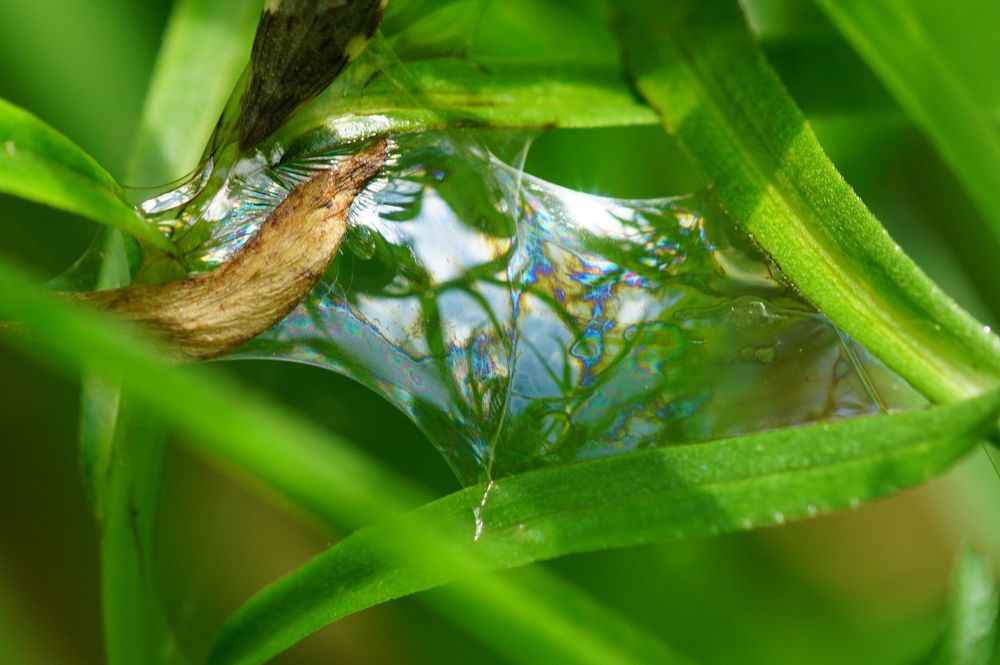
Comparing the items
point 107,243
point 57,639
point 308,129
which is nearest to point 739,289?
point 308,129

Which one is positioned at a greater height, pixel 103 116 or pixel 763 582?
pixel 103 116

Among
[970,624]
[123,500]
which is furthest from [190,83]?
[970,624]

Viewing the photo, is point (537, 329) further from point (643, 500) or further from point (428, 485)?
point (428, 485)

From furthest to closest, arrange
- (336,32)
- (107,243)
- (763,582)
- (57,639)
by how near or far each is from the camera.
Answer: (57,639)
(763,582)
(107,243)
(336,32)

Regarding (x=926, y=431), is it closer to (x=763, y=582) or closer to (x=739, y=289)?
(x=739, y=289)

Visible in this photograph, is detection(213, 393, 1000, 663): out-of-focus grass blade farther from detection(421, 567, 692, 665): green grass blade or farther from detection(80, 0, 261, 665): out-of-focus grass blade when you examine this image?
detection(80, 0, 261, 665): out-of-focus grass blade

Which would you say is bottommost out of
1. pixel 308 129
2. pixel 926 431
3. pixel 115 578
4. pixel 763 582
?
pixel 763 582

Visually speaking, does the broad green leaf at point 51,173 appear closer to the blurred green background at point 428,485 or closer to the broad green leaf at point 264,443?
the broad green leaf at point 264,443

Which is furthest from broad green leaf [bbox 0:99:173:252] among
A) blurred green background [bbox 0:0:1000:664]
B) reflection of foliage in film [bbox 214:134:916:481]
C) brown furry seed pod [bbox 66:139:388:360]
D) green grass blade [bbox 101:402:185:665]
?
blurred green background [bbox 0:0:1000:664]
